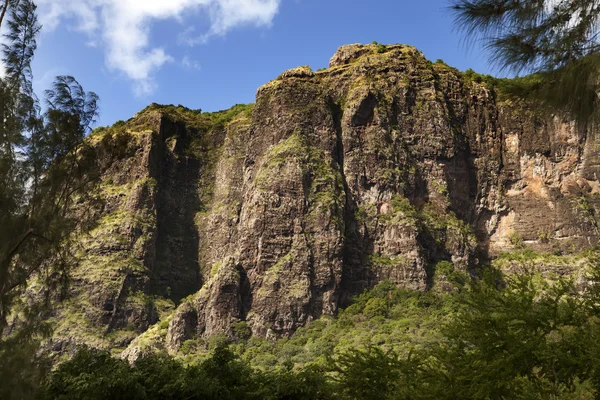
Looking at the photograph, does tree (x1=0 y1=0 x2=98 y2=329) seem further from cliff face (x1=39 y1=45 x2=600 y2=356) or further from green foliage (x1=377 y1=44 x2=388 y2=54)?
green foliage (x1=377 y1=44 x2=388 y2=54)

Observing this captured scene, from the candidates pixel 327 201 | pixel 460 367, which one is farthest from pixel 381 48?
pixel 460 367

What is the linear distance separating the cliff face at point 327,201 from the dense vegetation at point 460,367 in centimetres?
6591

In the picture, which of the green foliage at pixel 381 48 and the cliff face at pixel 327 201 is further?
the green foliage at pixel 381 48

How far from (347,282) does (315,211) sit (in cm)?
1324

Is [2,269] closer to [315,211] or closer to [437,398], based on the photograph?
[437,398]

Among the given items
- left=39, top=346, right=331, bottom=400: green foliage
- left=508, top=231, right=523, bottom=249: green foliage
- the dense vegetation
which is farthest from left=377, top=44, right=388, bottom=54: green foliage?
left=39, top=346, right=331, bottom=400: green foliage

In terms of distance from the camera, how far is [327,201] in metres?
101

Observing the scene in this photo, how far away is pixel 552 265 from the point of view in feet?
325

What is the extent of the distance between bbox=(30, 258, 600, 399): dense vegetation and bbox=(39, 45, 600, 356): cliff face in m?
65.9

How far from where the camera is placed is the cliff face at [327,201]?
97500 mm

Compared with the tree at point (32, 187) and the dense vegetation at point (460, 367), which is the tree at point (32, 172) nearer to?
the tree at point (32, 187)

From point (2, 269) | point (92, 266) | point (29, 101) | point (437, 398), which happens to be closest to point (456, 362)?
point (437, 398)

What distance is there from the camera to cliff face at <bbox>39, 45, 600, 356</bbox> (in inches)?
3839


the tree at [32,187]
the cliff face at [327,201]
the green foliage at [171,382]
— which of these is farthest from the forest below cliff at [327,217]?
the tree at [32,187]
